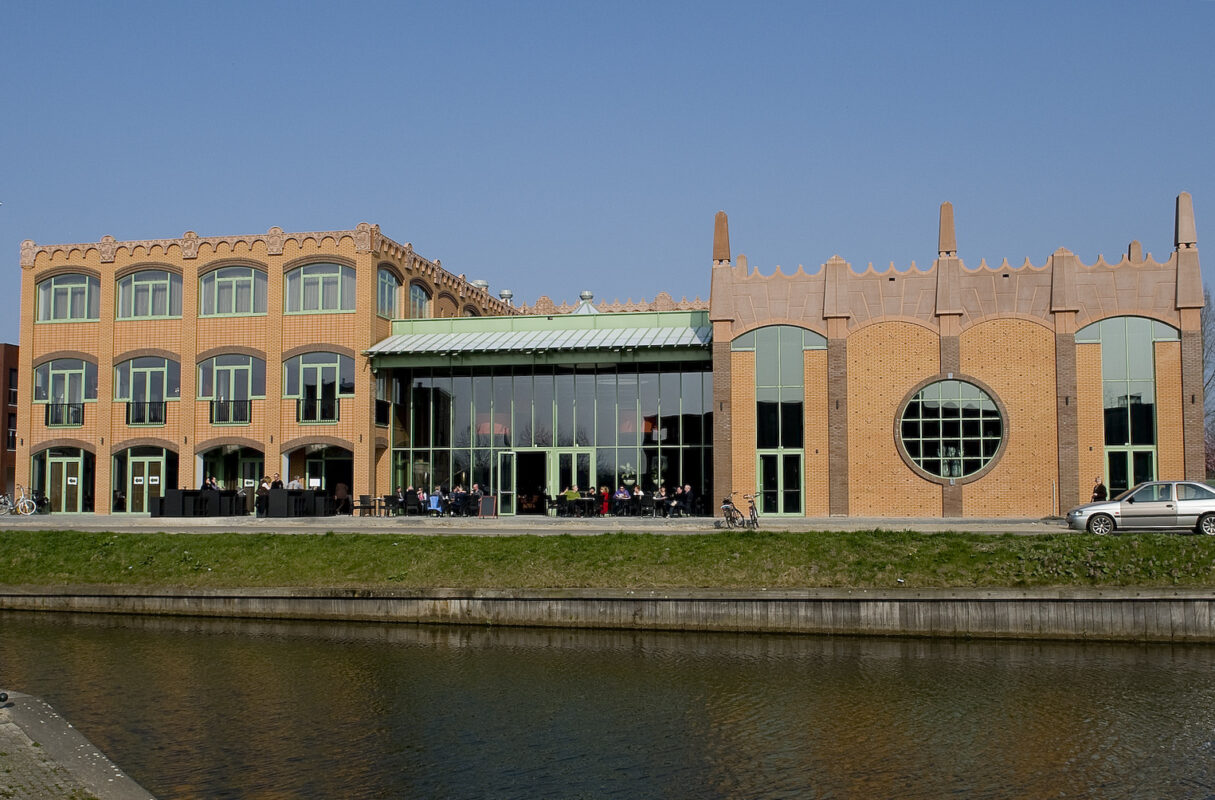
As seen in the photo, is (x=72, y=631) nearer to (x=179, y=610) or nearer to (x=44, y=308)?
(x=179, y=610)

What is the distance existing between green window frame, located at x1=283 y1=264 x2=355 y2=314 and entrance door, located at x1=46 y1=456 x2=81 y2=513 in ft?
34.3

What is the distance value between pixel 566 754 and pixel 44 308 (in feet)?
123

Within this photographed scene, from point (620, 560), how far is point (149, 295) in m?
26.9

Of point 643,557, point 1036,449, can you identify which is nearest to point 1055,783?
point 643,557

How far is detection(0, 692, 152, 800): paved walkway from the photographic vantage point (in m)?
8.83

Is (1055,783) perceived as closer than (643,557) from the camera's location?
Yes

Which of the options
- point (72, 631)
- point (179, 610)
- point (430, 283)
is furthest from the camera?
point (430, 283)

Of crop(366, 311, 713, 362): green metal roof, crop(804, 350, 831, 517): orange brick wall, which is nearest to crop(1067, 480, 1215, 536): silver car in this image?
crop(804, 350, 831, 517): orange brick wall

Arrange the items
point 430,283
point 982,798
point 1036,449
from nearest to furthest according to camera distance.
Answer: point 982,798 → point 1036,449 → point 430,283

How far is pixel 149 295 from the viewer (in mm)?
40625

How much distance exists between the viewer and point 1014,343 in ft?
109

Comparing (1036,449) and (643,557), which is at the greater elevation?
(1036,449)

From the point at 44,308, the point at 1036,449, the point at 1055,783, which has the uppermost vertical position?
the point at 44,308

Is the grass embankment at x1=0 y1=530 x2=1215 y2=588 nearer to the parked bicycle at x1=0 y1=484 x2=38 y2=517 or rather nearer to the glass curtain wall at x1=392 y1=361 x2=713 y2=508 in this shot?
the glass curtain wall at x1=392 y1=361 x2=713 y2=508
